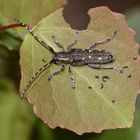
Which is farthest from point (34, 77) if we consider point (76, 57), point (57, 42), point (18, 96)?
point (18, 96)

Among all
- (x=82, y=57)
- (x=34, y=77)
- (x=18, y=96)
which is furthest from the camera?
(x=18, y=96)

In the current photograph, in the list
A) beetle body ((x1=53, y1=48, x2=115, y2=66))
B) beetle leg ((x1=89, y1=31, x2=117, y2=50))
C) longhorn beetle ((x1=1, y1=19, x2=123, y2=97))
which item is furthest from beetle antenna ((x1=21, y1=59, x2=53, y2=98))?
beetle leg ((x1=89, y1=31, x2=117, y2=50))

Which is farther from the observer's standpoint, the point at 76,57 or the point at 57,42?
A: the point at 76,57

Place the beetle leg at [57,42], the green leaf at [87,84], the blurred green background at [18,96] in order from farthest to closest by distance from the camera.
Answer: the blurred green background at [18,96] < the beetle leg at [57,42] < the green leaf at [87,84]

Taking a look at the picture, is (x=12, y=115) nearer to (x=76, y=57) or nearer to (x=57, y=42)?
(x=76, y=57)

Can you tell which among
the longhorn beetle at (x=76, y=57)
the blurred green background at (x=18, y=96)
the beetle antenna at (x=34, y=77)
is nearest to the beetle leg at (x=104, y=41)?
the longhorn beetle at (x=76, y=57)

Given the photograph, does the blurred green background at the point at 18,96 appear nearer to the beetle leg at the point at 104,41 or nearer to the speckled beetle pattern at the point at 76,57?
the speckled beetle pattern at the point at 76,57

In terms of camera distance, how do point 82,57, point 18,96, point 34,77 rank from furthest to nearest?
point 18,96 < point 82,57 < point 34,77

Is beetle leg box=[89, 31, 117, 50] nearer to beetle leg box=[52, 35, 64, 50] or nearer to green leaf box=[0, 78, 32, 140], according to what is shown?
beetle leg box=[52, 35, 64, 50]
